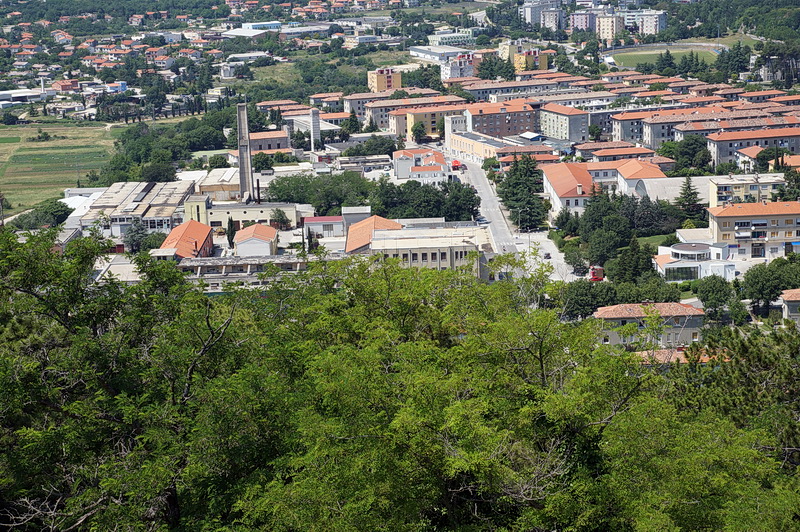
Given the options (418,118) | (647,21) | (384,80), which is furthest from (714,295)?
(647,21)

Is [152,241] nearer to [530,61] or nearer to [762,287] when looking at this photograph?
[762,287]

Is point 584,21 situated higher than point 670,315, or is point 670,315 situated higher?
point 584,21

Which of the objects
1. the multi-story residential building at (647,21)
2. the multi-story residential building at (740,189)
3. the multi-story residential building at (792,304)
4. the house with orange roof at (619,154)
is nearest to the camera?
the multi-story residential building at (792,304)

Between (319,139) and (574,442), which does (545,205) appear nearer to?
(319,139)

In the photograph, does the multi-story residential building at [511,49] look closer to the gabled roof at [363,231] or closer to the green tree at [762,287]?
the gabled roof at [363,231]

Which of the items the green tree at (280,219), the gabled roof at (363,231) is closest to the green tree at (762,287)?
the gabled roof at (363,231)

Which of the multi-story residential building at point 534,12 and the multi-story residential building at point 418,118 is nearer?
the multi-story residential building at point 418,118

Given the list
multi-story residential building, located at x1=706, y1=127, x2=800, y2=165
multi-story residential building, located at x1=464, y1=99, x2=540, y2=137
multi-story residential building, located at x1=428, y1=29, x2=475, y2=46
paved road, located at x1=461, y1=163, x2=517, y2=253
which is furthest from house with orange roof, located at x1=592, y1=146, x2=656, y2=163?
multi-story residential building, located at x1=428, y1=29, x2=475, y2=46
